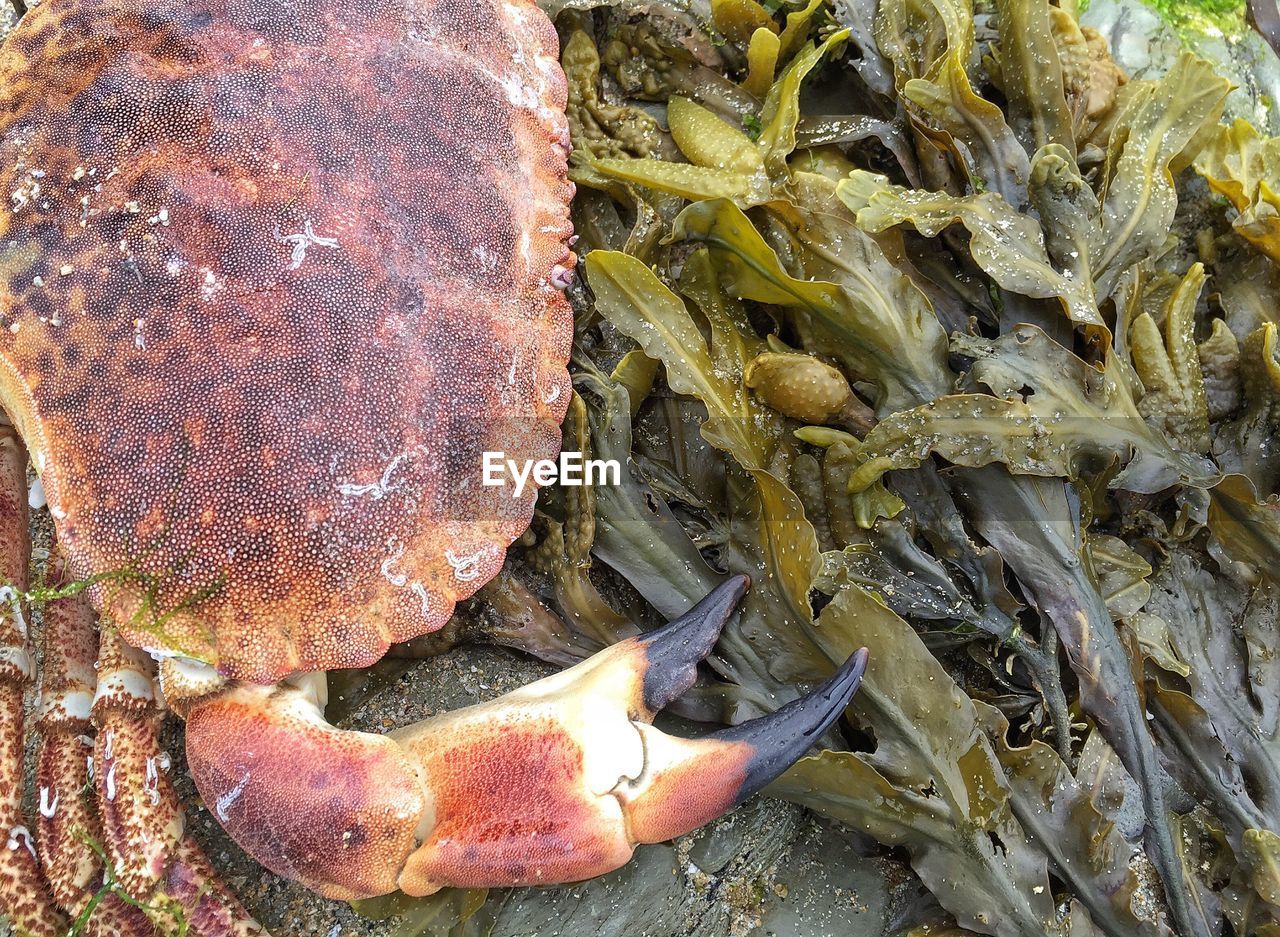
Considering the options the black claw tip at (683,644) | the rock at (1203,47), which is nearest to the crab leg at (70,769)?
the black claw tip at (683,644)

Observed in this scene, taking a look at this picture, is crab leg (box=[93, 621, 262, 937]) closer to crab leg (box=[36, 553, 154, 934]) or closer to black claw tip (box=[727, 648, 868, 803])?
crab leg (box=[36, 553, 154, 934])

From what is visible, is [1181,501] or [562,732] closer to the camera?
[562,732]

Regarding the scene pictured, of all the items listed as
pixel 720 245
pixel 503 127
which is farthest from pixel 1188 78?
pixel 503 127

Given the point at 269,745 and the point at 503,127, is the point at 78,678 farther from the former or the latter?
the point at 503,127

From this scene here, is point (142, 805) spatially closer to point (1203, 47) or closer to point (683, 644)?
point (683, 644)

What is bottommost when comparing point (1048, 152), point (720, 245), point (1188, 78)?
point (720, 245)

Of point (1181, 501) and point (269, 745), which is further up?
point (1181, 501)

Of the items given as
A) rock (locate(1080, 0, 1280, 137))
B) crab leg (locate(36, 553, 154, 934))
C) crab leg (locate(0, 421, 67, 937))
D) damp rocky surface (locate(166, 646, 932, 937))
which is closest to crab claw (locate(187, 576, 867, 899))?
damp rocky surface (locate(166, 646, 932, 937))

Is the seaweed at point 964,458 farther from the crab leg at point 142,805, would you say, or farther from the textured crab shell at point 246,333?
the crab leg at point 142,805
